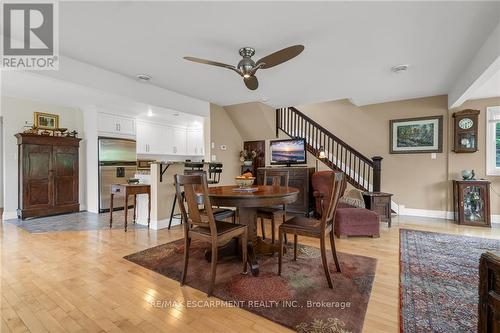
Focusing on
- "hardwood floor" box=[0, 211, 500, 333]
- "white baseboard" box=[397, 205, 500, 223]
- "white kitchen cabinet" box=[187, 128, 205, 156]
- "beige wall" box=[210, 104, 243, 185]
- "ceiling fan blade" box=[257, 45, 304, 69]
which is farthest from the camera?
"white kitchen cabinet" box=[187, 128, 205, 156]

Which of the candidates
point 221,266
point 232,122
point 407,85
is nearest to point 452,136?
point 407,85

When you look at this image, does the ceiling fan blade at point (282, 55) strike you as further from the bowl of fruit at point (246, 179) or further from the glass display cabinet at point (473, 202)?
the glass display cabinet at point (473, 202)

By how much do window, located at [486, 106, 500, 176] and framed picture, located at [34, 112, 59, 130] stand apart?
28.0 feet

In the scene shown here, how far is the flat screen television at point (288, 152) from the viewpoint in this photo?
5113mm

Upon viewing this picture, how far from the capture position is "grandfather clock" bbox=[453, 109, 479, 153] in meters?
4.25

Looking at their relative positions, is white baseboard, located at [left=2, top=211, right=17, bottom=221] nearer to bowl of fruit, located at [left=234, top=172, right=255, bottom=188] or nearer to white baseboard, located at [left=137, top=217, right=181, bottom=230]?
white baseboard, located at [left=137, top=217, right=181, bottom=230]

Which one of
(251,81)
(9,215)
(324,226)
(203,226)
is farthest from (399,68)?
(9,215)

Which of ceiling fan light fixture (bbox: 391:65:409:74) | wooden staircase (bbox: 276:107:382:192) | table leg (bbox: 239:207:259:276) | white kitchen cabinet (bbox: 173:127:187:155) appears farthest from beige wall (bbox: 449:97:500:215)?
white kitchen cabinet (bbox: 173:127:187:155)

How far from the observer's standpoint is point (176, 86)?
398 cm

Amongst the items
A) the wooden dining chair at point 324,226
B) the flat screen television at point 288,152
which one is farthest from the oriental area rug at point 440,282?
the flat screen television at point 288,152

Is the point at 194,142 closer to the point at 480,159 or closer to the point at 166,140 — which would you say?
the point at 166,140

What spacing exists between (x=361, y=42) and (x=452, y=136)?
3346 millimetres

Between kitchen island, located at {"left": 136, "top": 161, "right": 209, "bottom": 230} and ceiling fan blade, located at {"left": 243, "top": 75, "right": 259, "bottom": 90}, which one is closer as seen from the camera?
ceiling fan blade, located at {"left": 243, "top": 75, "right": 259, "bottom": 90}

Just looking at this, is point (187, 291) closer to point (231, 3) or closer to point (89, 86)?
point (231, 3)
